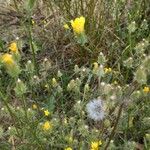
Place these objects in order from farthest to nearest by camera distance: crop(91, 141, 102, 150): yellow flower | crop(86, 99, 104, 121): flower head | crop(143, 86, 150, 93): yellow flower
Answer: crop(143, 86, 150, 93): yellow flower < crop(91, 141, 102, 150): yellow flower < crop(86, 99, 104, 121): flower head

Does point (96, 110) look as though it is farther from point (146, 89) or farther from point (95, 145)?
point (146, 89)

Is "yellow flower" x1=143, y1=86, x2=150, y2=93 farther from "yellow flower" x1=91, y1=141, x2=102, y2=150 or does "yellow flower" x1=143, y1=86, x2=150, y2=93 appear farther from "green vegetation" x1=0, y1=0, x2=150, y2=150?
"yellow flower" x1=91, y1=141, x2=102, y2=150

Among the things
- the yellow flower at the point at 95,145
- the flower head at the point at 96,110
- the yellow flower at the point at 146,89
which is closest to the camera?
the flower head at the point at 96,110

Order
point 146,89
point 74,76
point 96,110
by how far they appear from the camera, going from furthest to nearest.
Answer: point 74,76 < point 146,89 < point 96,110

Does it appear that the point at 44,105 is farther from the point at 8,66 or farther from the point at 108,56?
the point at 8,66

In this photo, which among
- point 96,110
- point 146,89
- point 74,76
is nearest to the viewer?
point 96,110

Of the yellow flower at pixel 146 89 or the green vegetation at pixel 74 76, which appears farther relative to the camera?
the yellow flower at pixel 146 89

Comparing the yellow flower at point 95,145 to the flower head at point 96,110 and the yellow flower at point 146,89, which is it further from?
the yellow flower at point 146,89

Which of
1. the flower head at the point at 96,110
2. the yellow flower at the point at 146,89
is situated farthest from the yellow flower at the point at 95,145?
the yellow flower at the point at 146,89

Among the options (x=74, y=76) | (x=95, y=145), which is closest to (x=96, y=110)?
(x=95, y=145)

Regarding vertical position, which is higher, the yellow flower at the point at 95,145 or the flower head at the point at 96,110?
the flower head at the point at 96,110

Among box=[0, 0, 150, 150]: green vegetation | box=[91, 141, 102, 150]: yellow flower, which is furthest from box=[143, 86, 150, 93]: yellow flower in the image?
box=[91, 141, 102, 150]: yellow flower

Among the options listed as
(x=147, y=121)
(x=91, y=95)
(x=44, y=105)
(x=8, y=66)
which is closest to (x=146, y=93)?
(x=147, y=121)

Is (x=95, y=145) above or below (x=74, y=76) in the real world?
below
